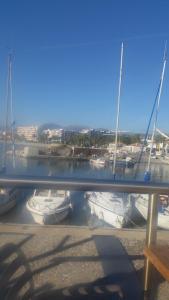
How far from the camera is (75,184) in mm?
1829

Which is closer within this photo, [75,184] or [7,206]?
[75,184]

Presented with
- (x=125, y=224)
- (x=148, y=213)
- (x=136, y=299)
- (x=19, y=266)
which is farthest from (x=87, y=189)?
(x=125, y=224)

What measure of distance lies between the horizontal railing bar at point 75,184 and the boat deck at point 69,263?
754 mm

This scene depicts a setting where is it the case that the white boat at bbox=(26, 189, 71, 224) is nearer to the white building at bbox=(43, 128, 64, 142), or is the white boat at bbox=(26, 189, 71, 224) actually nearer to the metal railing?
the metal railing

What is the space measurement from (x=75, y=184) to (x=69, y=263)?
5.48ft

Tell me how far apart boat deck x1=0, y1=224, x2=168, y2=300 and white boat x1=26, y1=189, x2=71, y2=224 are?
Answer: 1308cm

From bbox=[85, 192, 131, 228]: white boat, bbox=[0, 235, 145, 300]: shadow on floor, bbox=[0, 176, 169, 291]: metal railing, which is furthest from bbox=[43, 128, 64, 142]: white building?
bbox=[0, 176, 169, 291]: metal railing

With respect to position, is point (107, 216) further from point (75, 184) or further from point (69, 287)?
point (75, 184)

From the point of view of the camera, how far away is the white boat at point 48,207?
1736 centimetres

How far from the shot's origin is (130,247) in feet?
12.4

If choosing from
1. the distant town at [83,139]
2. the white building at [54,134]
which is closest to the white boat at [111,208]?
the distant town at [83,139]

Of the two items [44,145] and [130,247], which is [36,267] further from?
[44,145]

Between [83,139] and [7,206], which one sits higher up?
[83,139]

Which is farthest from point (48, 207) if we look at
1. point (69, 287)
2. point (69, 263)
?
point (69, 287)
